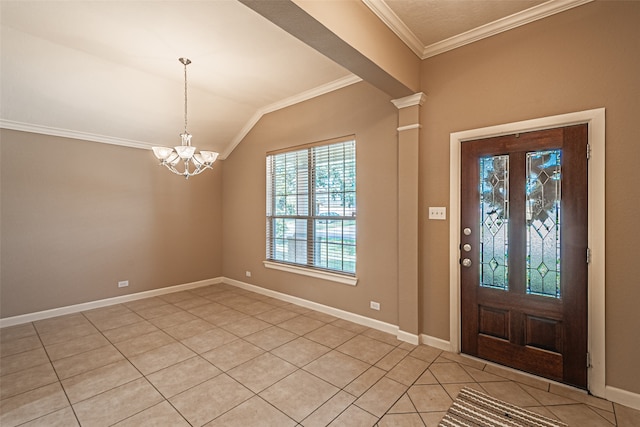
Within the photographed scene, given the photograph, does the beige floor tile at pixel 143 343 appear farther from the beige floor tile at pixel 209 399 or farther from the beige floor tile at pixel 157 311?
the beige floor tile at pixel 209 399

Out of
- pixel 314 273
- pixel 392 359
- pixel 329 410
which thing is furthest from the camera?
pixel 314 273

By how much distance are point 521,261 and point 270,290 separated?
11.7 ft

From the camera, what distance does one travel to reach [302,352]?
2928 mm

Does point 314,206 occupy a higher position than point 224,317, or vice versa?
point 314,206

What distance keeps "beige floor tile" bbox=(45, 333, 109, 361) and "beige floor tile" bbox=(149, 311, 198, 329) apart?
0.58m

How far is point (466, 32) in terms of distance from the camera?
8.88ft

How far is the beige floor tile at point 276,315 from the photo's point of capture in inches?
149

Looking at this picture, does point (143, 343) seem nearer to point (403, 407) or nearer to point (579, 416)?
point (403, 407)

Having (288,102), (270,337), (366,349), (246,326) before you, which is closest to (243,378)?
(270,337)

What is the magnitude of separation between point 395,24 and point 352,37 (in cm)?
71

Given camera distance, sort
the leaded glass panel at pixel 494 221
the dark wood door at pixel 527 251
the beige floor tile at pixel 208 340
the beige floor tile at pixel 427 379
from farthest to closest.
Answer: the beige floor tile at pixel 208 340 < the leaded glass panel at pixel 494 221 < the beige floor tile at pixel 427 379 < the dark wood door at pixel 527 251

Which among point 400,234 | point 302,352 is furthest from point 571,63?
point 302,352

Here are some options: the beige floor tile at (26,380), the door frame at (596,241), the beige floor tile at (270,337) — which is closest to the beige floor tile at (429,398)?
the door frame at (596,241)

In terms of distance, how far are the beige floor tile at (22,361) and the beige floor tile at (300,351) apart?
2274 mm
